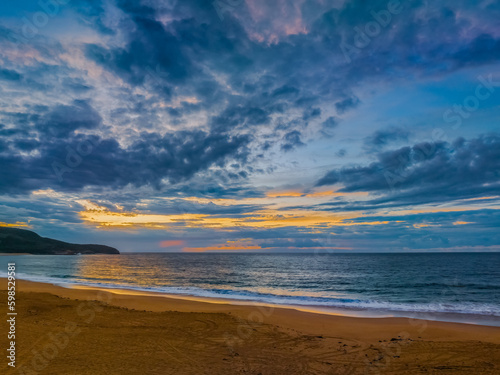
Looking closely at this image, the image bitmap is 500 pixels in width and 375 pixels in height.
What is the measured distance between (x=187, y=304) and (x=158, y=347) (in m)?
12.3

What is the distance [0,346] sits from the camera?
10281mm

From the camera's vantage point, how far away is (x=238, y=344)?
38.7 feet

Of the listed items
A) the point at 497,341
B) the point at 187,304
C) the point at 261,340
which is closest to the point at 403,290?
the point at 497,341

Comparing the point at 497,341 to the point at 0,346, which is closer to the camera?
the point at 0,346

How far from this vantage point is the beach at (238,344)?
9312 mm

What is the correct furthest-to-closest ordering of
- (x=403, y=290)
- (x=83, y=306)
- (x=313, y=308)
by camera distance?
1. (x=403, y=290)
2. (x=313, y=308)
3. (x=83, y=306)

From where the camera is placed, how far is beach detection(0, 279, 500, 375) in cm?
931

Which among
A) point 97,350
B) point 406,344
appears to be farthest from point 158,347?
point 406,344

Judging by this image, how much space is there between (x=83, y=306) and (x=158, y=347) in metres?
11.0

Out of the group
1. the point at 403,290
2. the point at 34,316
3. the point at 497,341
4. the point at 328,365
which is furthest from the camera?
the point at 403,290

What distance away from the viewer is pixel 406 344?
1219 centimetres

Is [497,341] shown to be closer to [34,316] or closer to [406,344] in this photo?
[406,344]

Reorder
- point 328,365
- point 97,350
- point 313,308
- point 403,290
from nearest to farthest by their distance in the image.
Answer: point 328,365, point 97,350, point 313,308, point 403,290

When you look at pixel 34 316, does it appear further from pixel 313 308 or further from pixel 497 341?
pixel 497 341
